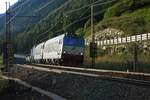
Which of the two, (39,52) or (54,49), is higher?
(39,52)

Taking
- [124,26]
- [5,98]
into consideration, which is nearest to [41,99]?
[5,98]

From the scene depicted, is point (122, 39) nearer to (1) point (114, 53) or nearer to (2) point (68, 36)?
(1) point (114, 53)

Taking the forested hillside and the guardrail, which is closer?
the guardrail

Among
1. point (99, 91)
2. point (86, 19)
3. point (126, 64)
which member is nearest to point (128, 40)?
point (126, 64)

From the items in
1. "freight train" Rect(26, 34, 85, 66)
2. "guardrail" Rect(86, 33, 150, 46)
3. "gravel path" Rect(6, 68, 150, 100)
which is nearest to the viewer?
"gravel path" Rect(6, 68, 150, 100)

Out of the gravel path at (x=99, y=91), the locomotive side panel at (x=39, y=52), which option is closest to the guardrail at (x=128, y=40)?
the locomotive side panel at (x=39, y=52)

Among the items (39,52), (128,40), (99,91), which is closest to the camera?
(99,91)

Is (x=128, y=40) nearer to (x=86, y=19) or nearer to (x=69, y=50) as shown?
(x=69, y=50)

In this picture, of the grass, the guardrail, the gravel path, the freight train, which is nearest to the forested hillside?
the guardrail

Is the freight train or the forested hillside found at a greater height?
the forested hillside

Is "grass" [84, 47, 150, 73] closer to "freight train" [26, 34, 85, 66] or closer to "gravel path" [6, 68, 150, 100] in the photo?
"freight train" [26, 34, 85, 66]

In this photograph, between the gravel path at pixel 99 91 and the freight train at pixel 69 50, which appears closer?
the gravel path at pixel 99 91

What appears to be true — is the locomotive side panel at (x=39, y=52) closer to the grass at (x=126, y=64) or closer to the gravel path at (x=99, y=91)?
the grass at (x=126, y=64)

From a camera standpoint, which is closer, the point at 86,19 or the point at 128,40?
the point at 128,40
